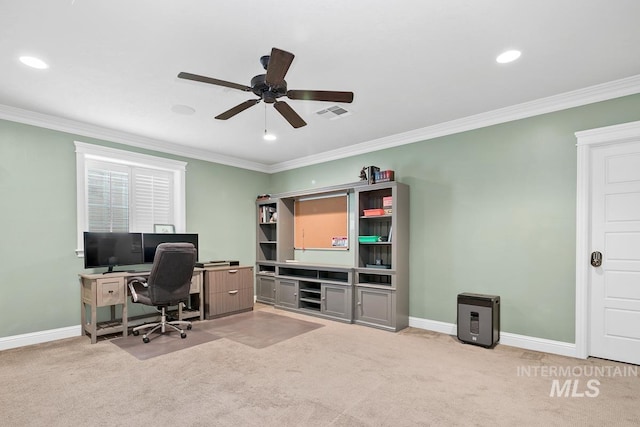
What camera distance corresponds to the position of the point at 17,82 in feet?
9.87

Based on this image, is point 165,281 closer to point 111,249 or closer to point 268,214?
point 111,249

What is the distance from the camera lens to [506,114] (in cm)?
366

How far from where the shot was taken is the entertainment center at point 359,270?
426cm

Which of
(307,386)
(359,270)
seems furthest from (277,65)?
(359,270)

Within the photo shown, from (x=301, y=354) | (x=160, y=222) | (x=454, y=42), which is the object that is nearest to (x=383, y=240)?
(x=301, y=354)

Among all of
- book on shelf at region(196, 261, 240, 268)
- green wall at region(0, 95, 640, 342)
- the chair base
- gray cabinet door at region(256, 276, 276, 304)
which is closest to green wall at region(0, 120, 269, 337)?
green wall at region(0, 95, 640, 342)

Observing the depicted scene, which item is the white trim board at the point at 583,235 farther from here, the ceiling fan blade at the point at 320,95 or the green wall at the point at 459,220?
the ceiling fan blade at the point at 320,95

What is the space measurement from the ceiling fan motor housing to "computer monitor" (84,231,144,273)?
2.94 metres

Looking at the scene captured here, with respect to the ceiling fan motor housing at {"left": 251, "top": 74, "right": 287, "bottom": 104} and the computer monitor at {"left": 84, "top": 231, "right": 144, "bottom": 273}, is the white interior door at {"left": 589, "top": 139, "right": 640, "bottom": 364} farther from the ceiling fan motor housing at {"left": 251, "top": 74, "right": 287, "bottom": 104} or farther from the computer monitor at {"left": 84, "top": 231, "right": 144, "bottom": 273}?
the computer monitor at {"left": 84, "top": 231, "right": 144, "bottom": 273}

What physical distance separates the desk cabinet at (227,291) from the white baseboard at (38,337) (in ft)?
5.07

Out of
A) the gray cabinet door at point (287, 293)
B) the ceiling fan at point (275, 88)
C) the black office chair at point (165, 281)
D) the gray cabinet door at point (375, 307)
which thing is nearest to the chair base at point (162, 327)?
the black office chair at point (165, 281)

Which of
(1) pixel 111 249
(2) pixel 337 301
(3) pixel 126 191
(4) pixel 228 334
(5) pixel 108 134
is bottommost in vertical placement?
(4) pixel 228 334

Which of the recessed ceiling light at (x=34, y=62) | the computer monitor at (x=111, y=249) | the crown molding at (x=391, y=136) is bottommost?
the computer monitor at (x=111, y=249)

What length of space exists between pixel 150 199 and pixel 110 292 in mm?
1567
